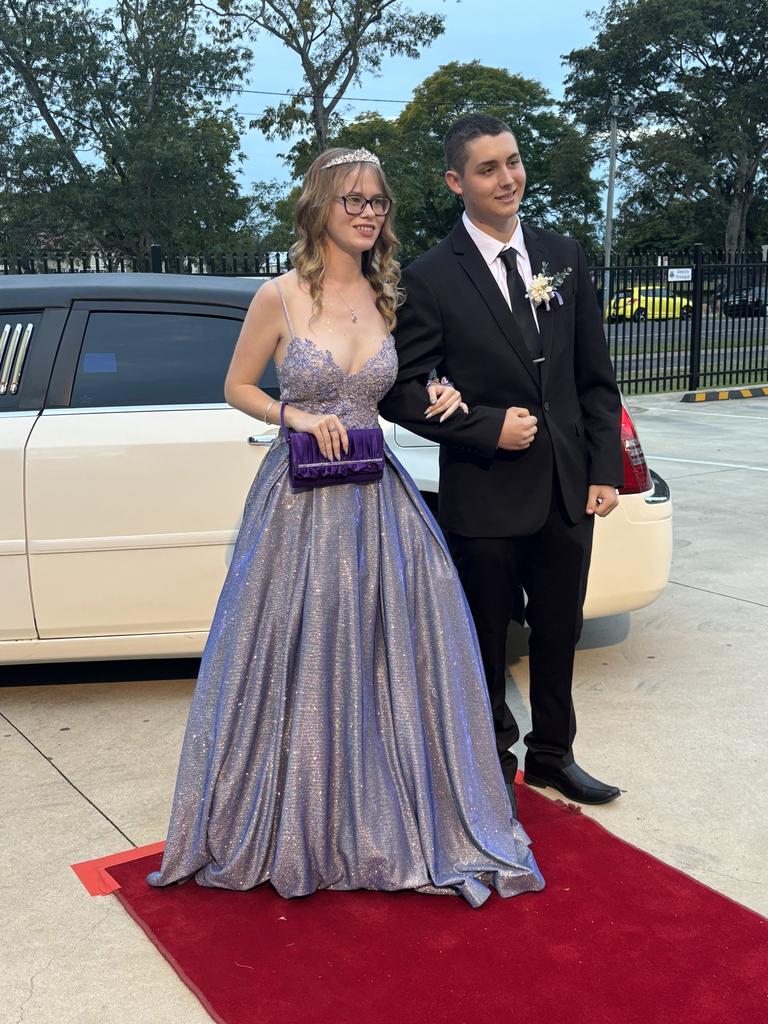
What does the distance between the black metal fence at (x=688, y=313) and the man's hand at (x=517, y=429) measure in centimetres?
1172

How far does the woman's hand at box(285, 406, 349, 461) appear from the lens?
2.79 metres

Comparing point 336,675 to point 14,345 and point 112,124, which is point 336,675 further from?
point 112,124

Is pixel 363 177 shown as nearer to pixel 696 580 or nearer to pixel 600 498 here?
pixel 600 498

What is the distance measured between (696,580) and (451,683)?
11.0ft

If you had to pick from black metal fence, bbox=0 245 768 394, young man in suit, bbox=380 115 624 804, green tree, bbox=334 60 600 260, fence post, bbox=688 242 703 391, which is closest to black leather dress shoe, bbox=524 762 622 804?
young man in suit, bbox=380 115 624 804

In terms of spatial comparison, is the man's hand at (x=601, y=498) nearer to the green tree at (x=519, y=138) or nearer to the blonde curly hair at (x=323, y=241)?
the blonde curly hair at (x=323, y=241)

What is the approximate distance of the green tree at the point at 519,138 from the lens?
48594 mm

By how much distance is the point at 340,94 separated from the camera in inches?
1302

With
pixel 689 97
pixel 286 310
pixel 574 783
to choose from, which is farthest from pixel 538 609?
pixel 689 97

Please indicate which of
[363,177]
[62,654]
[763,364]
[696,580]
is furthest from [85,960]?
[763,364]

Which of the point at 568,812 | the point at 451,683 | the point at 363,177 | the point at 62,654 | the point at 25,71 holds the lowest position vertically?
the point at 568,812

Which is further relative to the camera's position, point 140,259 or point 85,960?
point 140,259

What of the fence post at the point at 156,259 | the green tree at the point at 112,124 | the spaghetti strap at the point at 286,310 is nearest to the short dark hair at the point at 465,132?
the spaghetti strap at the point at 286,310

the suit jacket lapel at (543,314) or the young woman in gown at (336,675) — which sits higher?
the suit jacket lapel at (543,314)
